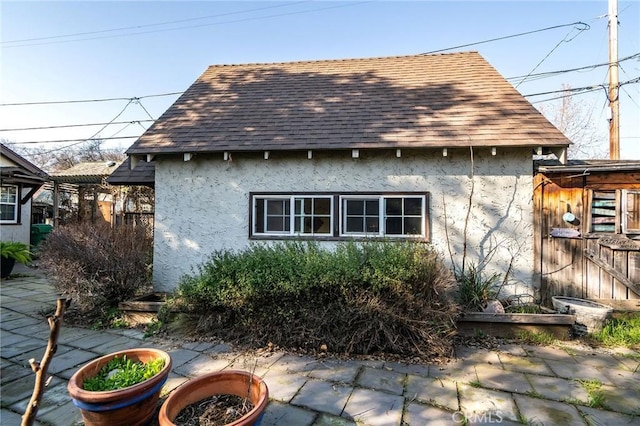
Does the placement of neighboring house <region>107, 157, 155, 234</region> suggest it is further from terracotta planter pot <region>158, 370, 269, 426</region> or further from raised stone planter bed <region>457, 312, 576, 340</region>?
raised stone planter bed <region>457, 312, 576, 340</region>

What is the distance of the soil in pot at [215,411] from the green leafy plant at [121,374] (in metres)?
0.51

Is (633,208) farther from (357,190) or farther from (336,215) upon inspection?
(336,215)

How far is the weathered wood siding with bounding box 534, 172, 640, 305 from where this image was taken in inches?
204

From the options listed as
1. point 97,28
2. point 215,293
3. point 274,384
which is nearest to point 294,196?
point 215,293

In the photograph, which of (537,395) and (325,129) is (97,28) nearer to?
(325,129)

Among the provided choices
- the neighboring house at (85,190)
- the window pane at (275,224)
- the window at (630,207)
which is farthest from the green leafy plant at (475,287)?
the neighboring house at (85,190)

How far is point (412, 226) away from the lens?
19.3 feet

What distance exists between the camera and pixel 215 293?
175 inches

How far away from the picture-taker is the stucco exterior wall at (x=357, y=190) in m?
5.60

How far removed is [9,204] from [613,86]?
20.4 metres

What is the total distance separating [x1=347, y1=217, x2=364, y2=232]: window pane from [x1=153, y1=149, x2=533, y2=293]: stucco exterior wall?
0.59 metres

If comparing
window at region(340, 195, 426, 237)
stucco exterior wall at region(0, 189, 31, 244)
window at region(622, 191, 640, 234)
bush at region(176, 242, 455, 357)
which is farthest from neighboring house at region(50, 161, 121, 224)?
window at region(622, 191, 640, 234)

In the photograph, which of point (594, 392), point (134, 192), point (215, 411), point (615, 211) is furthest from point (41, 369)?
point (134, 192)

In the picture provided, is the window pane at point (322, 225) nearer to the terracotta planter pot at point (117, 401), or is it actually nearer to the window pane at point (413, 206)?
the window pane at point (413, 206)
